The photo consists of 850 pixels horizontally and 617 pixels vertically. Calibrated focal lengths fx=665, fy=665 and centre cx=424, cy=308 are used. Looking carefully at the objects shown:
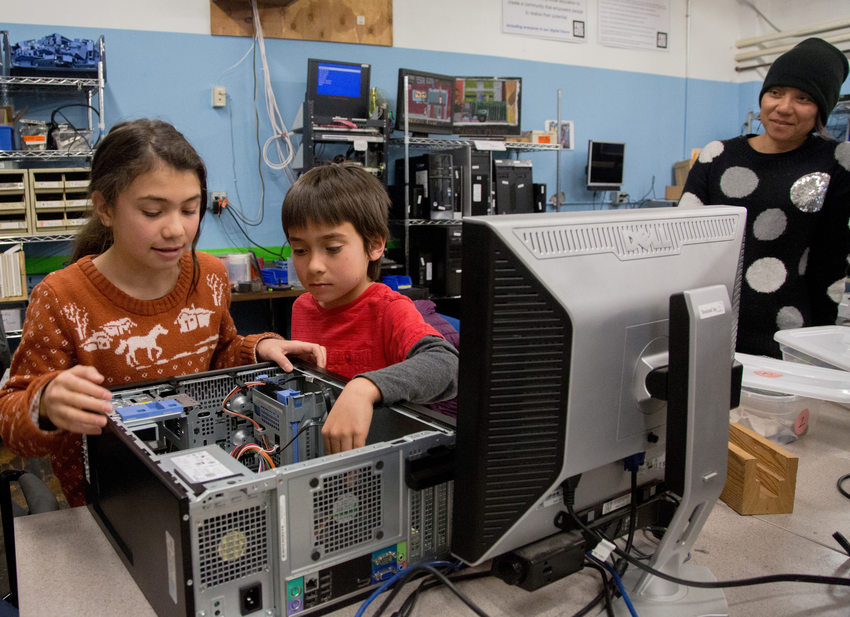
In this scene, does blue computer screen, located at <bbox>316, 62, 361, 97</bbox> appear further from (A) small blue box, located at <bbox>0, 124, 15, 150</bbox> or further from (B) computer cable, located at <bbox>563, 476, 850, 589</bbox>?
(B) computer cable, located at <bbox>563, 476, 850, 589</bbox>

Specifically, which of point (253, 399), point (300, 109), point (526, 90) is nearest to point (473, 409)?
point (253, 399)

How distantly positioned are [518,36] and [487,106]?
82 centimetres

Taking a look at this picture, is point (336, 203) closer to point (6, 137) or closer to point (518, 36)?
point (6, 137)

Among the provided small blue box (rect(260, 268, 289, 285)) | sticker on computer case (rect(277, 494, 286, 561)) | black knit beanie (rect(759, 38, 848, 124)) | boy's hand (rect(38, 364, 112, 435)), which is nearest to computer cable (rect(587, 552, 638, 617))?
sticker on computer case (rect(277, 494, 286, 561))

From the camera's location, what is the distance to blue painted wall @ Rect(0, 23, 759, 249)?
12.2 feet

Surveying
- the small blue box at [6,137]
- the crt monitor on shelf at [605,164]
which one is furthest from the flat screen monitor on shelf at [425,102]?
the small blue box at [6,137]

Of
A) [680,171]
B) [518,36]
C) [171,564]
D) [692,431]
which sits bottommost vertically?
[171,564]

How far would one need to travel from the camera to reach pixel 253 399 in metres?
0.98

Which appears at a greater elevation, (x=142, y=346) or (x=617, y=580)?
(x=142, y=346)

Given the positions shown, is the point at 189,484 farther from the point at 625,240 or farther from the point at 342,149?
the point at 342,149

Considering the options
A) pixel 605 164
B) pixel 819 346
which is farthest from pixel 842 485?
pixel 605 164

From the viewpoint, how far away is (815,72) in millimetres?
1622

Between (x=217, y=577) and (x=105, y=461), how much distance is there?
0.90 ft

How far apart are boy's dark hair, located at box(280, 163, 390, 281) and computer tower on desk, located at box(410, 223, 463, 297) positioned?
280 cm
